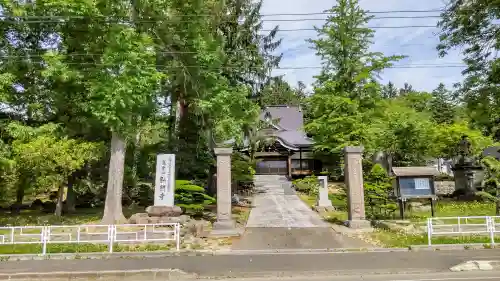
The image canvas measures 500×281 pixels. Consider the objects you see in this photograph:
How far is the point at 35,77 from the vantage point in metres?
16.4

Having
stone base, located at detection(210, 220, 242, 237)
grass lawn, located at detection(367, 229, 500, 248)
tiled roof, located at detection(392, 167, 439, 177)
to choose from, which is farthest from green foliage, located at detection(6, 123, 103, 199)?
tiled roof, located at detection(392, 167, 439, 177)

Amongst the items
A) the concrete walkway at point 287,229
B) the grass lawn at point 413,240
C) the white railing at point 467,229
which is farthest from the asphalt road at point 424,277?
the concrete walkway at point 287,229

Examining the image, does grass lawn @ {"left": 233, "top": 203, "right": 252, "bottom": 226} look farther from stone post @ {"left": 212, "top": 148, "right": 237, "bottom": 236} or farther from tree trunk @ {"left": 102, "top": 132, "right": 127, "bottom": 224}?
tree trunk @ {"left": 102, "top": 132, "right": 127, "bottom": 224}

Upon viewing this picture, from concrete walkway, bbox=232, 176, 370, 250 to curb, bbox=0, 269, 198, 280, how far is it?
3156 mm

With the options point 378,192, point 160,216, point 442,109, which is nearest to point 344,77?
point 378,192

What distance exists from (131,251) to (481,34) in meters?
20.6

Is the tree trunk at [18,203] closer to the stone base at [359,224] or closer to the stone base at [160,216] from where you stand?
the stone base at [160,216]

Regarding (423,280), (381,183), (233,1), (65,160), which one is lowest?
(423,280)

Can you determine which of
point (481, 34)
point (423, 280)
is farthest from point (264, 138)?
point (423, 280)

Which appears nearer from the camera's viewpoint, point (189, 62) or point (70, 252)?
point (70, 252)

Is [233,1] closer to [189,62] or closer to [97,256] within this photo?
[189,62]

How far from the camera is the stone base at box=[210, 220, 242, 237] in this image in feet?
40.4

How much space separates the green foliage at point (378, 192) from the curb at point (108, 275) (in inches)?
407

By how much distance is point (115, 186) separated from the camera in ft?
48.1
